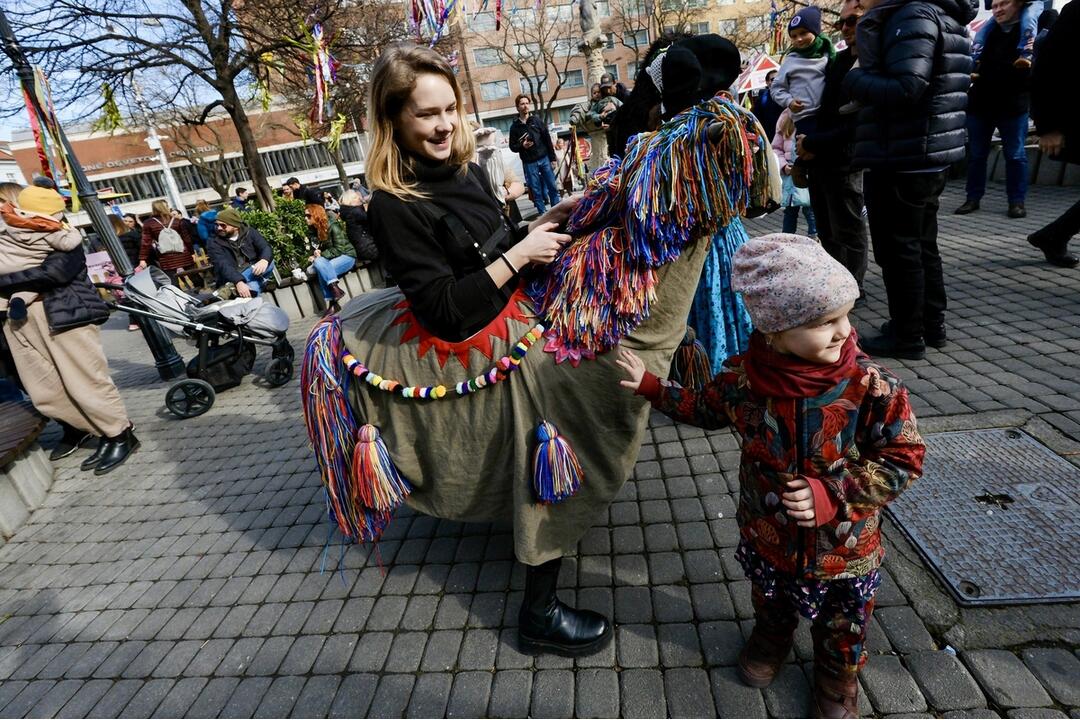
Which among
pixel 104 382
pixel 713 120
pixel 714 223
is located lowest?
pixel 104 382

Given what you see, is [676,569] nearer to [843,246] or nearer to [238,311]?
[843,246]

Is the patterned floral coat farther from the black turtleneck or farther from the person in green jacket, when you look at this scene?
the person in green jacket

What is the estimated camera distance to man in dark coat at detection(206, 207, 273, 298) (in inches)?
250

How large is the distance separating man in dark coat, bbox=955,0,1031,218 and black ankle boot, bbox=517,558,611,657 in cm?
695

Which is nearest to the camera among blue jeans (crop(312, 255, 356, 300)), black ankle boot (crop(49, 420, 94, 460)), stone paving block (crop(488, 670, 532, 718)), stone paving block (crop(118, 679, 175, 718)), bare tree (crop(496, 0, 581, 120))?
stone paving block (crop(488, 670, 532, 718))

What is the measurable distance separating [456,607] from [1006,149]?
736 centimetres

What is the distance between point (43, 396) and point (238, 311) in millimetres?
1633

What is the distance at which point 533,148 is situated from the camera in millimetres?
9867

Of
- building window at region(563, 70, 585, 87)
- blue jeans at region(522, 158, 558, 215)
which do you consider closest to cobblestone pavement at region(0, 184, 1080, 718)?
blue jeans at region(522, 158, 558, 215)

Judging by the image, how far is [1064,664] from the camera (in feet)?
5.53

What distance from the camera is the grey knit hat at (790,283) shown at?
4.01 ft

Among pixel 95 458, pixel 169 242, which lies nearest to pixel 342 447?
pixel 95 458

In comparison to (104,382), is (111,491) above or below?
below

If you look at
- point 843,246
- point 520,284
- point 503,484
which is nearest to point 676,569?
point 503,484
